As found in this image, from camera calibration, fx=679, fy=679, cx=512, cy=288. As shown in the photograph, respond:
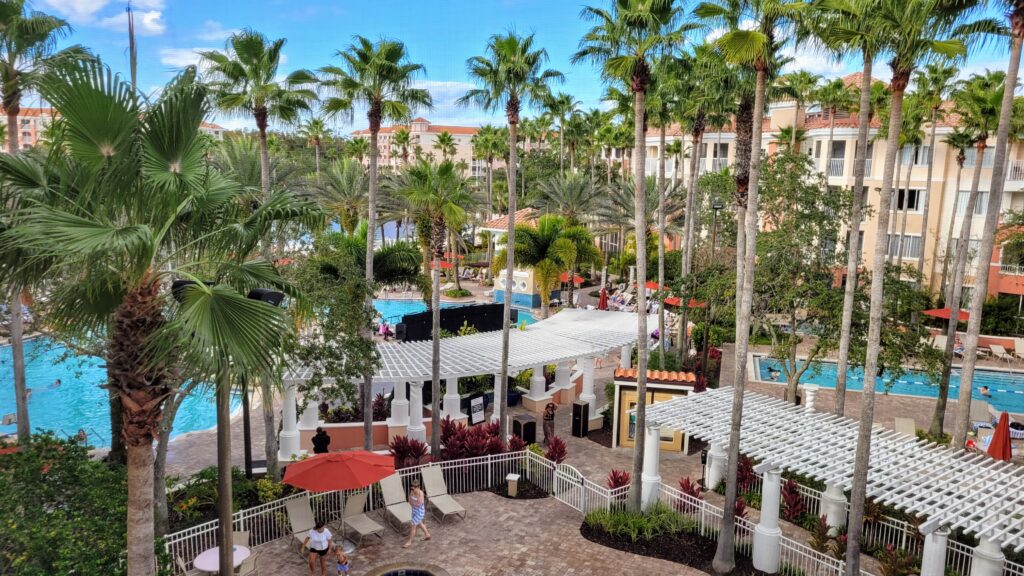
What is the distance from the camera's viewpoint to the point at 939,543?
440 inches

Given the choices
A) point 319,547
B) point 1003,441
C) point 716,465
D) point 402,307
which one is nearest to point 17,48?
point 319,547

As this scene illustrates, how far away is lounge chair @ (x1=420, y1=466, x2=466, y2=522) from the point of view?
14.8 m

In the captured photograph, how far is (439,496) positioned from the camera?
15211 mm

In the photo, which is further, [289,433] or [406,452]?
[289,433]

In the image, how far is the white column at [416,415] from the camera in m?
20.0

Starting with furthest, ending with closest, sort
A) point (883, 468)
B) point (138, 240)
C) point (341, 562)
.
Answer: point (883, 468), point (341, 562), point (138, 240)

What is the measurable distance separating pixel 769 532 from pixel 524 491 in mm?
5932

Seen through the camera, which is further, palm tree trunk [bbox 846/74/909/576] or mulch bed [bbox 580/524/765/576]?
mulch bed [bbox 580/524/765/576]

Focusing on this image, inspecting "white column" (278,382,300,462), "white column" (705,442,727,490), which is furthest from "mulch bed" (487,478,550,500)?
"white column" (278,382,300,462)

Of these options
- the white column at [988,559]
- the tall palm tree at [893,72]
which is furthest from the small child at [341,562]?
the white column at [988,559]

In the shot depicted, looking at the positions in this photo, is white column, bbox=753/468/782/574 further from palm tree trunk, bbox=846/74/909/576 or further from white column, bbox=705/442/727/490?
white column, bbox=705/442/727/490

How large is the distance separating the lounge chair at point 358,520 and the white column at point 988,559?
10505mm

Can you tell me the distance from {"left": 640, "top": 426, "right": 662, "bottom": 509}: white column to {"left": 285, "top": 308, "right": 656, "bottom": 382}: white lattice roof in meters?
5.69

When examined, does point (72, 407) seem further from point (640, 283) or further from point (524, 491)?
point (640, 283)
